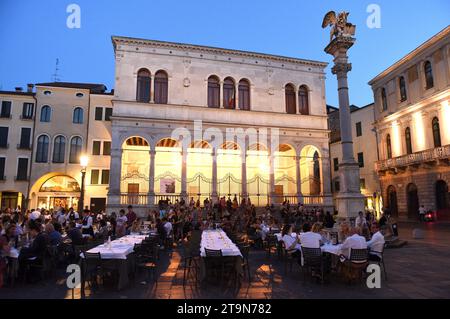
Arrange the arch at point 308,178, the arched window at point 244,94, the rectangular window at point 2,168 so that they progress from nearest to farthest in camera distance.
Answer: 1. the rectangular window at point 2,168
2. the arched window at point 244,94
3. the arch at point 308,178

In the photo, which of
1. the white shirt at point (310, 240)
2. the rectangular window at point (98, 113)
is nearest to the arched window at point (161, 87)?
the rectangular window at point (98, 113)

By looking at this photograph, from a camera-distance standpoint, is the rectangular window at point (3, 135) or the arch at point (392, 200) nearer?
the rectangular window at point (3, 135)

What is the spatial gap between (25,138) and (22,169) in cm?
274

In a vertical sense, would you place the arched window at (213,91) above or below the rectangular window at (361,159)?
above

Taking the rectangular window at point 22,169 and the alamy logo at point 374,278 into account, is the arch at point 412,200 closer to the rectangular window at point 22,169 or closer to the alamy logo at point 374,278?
the alamy logo at point 374,278

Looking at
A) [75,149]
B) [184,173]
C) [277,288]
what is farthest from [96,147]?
[277,288]

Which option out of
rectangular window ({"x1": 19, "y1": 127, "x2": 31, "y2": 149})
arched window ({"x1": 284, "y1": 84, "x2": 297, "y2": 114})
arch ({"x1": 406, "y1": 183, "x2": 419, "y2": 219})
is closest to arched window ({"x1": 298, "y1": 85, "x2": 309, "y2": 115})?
arched window ({"x1": 284, "y1": 84, "x2": 297, "y2": 114})

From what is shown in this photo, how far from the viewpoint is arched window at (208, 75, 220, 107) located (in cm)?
2558

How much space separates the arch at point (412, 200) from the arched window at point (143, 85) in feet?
78.0

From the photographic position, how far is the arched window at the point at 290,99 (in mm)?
27366

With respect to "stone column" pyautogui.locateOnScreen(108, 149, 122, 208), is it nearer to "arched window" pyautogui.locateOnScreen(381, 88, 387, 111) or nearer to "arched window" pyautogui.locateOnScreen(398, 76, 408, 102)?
"arched window" pyautogui.locateOnScreen(398, 76, 408, 102)

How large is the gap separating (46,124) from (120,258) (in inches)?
992

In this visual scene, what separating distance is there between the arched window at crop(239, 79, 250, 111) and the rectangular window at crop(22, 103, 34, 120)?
18.6m

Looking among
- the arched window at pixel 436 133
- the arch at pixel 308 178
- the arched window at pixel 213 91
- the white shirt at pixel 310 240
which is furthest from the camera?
the arch at pixel 308 178
